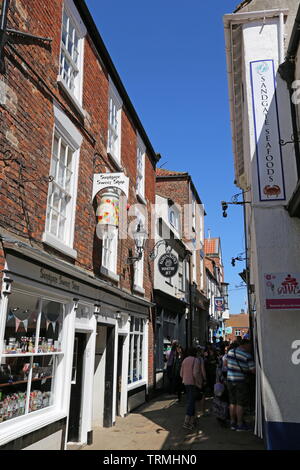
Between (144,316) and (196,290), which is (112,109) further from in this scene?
(196,290)

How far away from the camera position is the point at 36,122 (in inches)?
231

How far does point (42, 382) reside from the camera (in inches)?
230

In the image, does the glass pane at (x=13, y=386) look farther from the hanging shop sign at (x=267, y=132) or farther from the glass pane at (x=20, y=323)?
the hanging shop sign at (x=267, y=132)

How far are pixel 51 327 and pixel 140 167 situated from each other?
8.01 m

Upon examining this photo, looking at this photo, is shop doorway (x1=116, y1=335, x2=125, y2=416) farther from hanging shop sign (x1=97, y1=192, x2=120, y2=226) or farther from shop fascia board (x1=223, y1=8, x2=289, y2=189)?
shop fascia board (x1=223, y1=8, x2=289, y2=189)

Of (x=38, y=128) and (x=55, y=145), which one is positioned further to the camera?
(x=55, y=145)

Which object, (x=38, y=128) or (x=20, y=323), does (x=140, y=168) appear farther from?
(x=20, y=323)

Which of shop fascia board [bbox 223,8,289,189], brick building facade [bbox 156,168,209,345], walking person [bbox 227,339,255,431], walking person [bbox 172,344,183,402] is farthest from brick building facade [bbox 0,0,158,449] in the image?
brick building facade [bbox 156,168,209,345]

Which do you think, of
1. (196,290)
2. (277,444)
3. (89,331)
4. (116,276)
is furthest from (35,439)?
(196,290)

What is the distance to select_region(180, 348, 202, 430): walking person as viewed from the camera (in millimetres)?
8406

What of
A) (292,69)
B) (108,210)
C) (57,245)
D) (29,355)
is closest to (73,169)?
(108,210)

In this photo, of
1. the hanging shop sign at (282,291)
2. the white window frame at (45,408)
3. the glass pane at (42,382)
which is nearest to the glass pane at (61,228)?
the white window frame at (45,408)

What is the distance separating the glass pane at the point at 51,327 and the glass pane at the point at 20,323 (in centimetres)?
25
